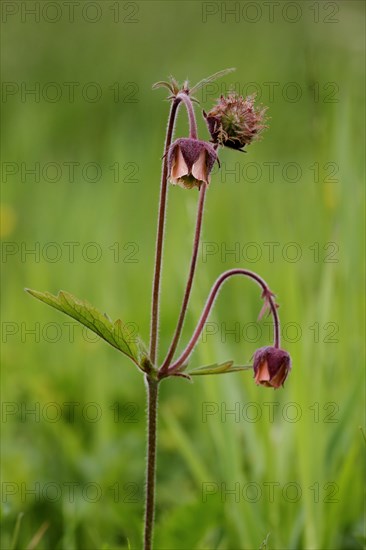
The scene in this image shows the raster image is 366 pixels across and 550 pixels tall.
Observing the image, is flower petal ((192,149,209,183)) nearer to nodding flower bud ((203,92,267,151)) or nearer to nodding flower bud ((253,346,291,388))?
nodding flower bud ((203,92,267,151))

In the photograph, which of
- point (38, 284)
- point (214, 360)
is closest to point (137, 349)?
point (214, 360)

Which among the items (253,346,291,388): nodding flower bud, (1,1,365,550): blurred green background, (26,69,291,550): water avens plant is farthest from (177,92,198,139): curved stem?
(1,1,365,550): blurred green background

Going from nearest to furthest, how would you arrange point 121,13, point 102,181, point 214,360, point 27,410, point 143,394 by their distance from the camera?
point 214,360
point 27,410
point 143,394
point 102,181
point 121,13

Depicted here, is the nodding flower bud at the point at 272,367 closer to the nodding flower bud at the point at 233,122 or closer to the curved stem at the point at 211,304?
the curved stem at the point at 211,304

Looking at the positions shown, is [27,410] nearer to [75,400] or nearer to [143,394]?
[75,400]

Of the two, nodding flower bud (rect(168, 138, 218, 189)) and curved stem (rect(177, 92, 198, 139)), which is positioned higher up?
curved stem (rect(177, 92, 198, 139))

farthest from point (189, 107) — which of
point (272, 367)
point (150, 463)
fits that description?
point (150, 463)

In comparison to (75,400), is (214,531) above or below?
below
